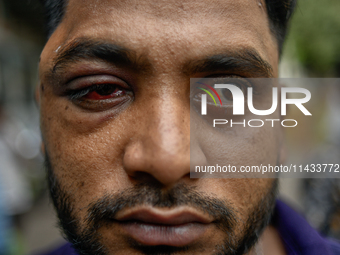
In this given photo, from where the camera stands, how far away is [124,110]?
142cm

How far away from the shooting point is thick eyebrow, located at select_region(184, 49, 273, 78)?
1340 millimetres

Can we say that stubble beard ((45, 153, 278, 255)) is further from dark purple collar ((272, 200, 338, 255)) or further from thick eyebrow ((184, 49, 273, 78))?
thick eyebrow ((184, 49, 273, 78))

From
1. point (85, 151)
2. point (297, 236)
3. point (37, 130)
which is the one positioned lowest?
point (37, 130)

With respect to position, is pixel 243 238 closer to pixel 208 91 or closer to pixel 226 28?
pixel 208 91

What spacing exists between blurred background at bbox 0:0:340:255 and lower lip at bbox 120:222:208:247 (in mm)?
1566

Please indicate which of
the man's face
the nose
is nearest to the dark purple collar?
the man's face

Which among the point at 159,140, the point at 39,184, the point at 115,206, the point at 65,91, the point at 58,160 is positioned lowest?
the point at 39,184

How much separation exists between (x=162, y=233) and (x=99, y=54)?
0.99 metres

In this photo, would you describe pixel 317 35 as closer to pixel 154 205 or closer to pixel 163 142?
pixel 163 142

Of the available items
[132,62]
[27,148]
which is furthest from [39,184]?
[132,62]

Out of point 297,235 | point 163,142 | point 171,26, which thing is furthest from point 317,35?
point 163,142

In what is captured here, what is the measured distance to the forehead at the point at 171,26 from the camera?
4.32 ft

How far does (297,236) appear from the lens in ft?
5.48

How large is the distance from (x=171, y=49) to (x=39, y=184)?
6823 millimetres
